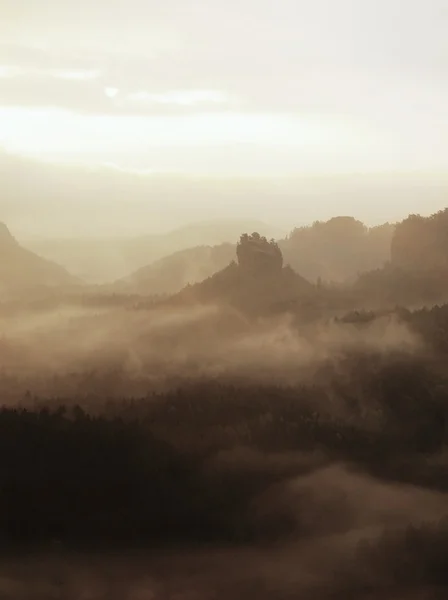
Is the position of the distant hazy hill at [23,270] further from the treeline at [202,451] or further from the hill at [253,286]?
the treeline at [202,451]

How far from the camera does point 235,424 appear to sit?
5.36 m

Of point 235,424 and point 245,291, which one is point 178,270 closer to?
point 245,291

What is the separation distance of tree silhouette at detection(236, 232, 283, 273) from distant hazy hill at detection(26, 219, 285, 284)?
0.09 metres

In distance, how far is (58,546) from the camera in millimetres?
4680

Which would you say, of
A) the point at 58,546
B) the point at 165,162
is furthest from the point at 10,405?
the point at 165,162

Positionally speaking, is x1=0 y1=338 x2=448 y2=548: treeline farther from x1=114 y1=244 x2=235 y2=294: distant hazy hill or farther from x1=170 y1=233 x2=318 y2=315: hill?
x1=114 y1=244 x2=235 y2=294: distant hazy hill

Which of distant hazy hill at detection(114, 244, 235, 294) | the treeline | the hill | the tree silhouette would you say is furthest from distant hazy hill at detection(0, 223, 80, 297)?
the tree silhouette

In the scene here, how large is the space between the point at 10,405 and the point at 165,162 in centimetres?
272

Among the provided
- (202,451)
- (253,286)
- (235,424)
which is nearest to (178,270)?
(253,286)

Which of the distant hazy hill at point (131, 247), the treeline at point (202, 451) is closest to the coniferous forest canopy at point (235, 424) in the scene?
the treeline at point (202, 451)

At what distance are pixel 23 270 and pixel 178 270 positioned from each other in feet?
4.69

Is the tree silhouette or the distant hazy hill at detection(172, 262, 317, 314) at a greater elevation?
the tree silhouette

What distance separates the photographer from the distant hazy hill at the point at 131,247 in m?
6.22

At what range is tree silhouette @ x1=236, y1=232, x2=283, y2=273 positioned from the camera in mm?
6148
